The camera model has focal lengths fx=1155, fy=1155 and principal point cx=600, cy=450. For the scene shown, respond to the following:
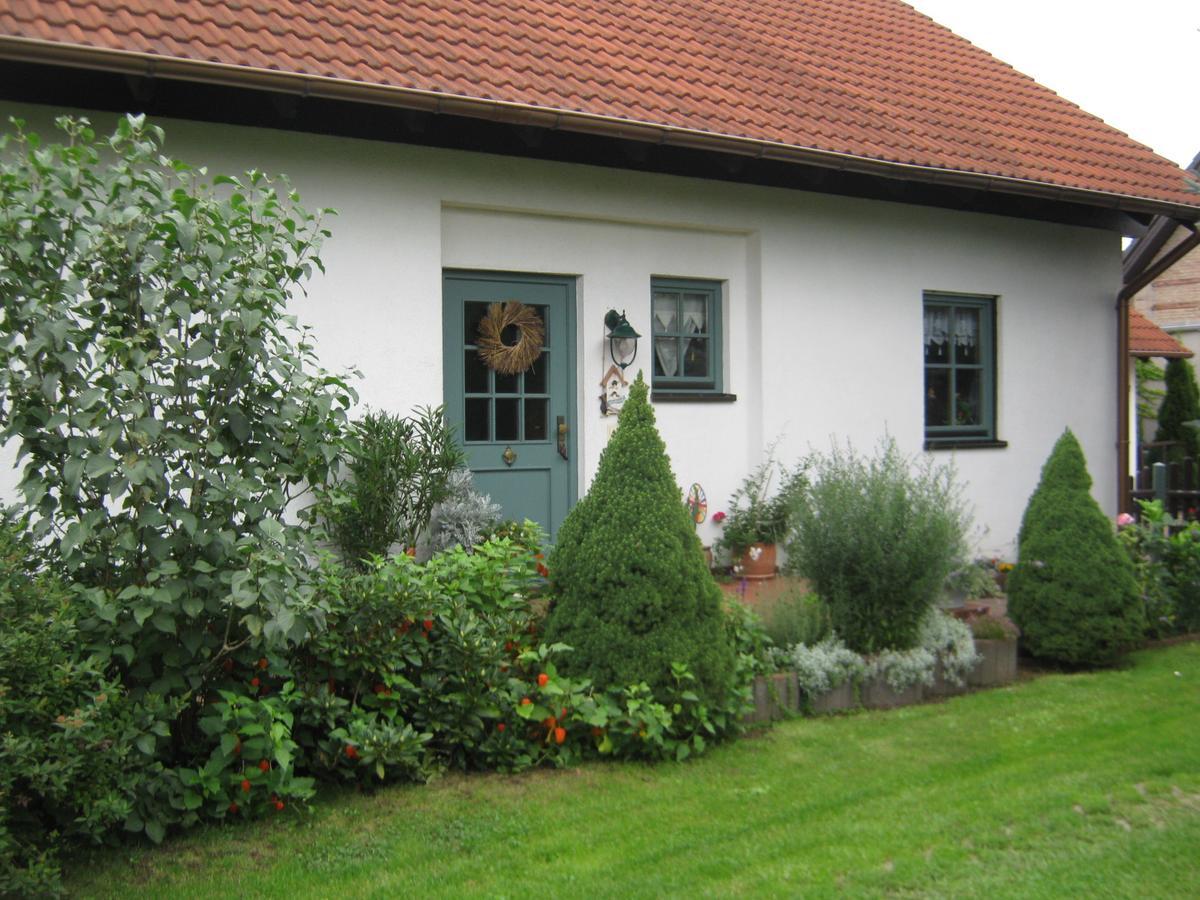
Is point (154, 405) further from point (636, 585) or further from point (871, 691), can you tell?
point (871, 691)

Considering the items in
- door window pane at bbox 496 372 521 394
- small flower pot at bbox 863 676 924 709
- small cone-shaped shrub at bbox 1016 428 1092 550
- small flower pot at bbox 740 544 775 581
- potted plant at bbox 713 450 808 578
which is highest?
door window pane at bbox 496 372 521 394

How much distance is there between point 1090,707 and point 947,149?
5.21 metres

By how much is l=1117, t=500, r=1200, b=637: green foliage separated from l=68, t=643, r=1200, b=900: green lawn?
274cm

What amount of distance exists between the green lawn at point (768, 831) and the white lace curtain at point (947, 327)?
532cm

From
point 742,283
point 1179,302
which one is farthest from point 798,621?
point 1179,302

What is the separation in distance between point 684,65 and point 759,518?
3795mm

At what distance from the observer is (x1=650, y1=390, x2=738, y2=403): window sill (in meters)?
8.93

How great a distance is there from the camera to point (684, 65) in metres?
9.57

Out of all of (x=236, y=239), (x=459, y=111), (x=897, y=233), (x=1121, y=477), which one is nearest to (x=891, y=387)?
(x=897, y=233)

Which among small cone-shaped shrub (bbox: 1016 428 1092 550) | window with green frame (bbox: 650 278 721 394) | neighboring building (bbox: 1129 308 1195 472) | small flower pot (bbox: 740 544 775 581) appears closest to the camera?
small cone-shaped shrub (bbox: 1016 428 1092 550)

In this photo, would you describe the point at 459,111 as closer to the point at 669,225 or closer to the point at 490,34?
the point at 490,34

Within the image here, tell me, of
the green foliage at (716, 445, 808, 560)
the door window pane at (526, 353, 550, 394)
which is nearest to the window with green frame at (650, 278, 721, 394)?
the green foliage at (716, 445, 808, 560)

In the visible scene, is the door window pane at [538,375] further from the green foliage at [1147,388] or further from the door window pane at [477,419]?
the green foliage at [1147,388]

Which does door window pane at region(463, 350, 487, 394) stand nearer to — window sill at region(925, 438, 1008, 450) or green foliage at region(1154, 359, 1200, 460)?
window sill at region(925, 438, 1008, 450)
